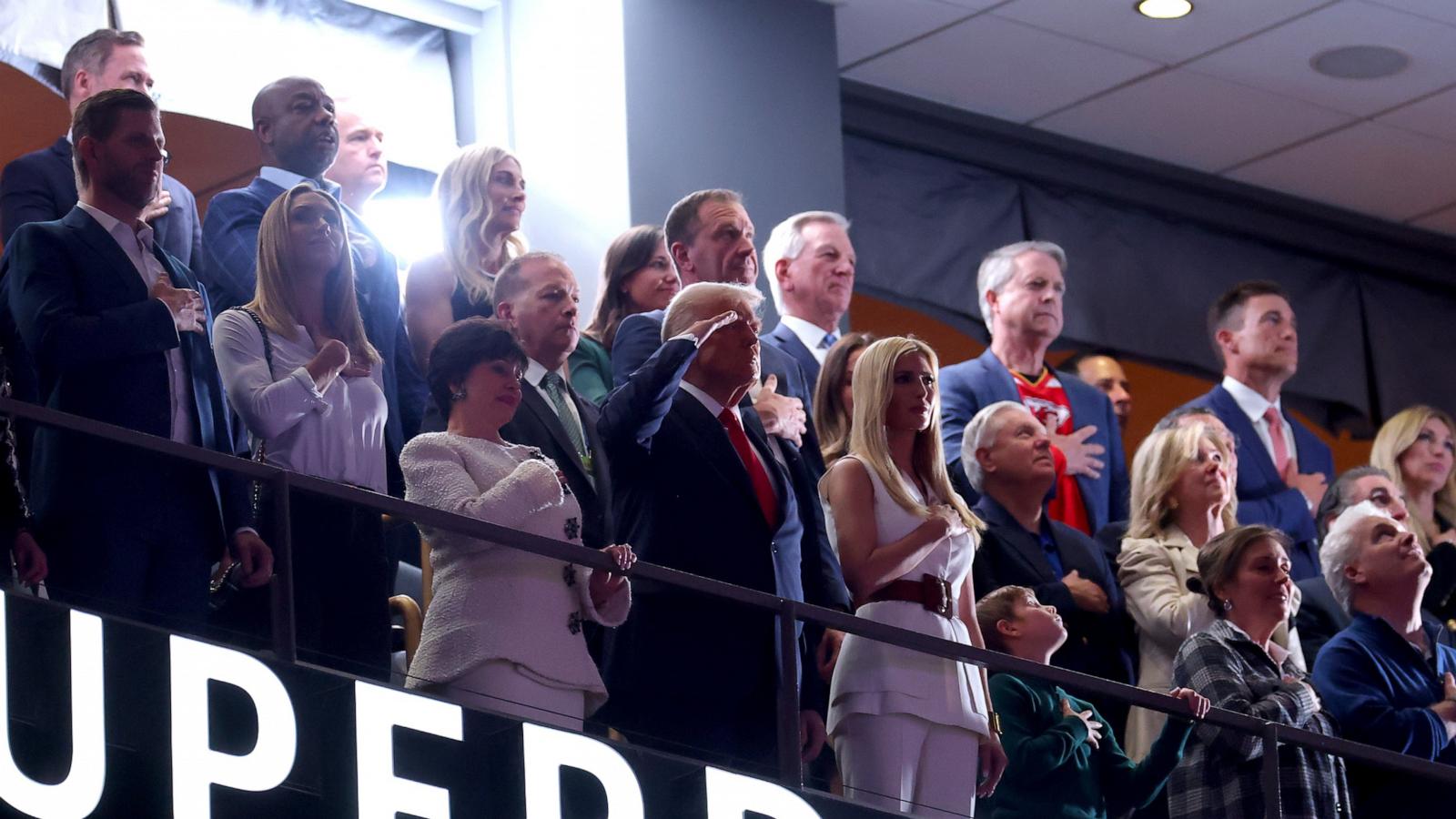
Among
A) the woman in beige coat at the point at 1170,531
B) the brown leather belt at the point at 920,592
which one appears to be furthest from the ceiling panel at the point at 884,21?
the brown leather belt at the point at 920,592

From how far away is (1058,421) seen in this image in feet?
20.6

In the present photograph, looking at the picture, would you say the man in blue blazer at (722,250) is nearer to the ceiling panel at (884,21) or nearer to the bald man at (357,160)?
the bald man at (357,160)

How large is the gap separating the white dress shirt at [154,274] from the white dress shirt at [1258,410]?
343cm

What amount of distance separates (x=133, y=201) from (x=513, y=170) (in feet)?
3.87

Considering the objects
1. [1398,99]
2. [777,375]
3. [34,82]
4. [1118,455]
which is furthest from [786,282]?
[1398,99]

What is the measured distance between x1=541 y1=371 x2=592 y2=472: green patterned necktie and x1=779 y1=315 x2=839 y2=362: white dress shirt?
116cm

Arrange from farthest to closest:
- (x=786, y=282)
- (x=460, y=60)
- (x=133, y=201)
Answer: (x=460, y=60) → (x=786, y=282) → (x=133, y=201)

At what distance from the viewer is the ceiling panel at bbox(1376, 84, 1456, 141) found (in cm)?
861

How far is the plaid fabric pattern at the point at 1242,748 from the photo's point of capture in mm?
4656

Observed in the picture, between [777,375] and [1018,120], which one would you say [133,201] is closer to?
[777,375]

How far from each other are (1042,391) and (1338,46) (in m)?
2.42

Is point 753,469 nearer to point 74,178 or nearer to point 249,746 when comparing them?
point 249,746

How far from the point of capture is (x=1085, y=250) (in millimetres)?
8875

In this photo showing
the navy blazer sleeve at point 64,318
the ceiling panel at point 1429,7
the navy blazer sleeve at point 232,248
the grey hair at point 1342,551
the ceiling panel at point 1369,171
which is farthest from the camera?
the ceiling panel at point 1369,171
